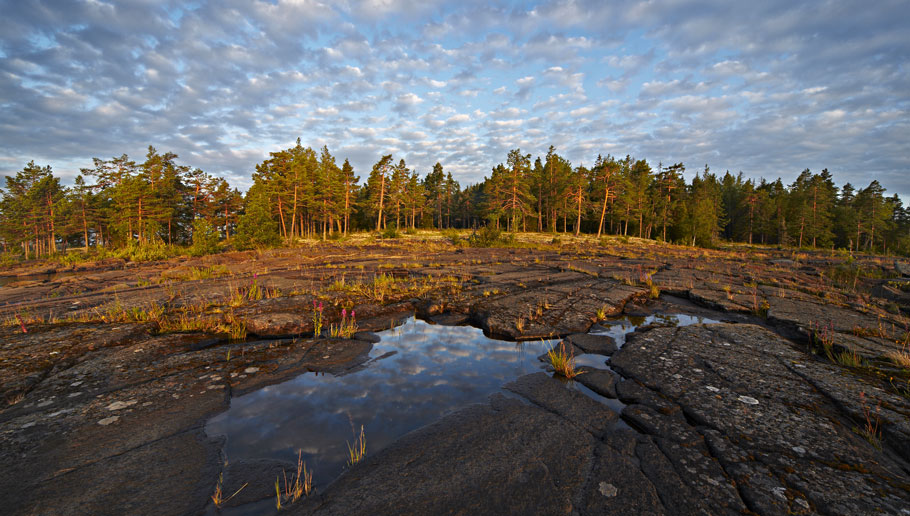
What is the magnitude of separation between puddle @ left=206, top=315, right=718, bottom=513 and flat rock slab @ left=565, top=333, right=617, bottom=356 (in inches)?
10.7

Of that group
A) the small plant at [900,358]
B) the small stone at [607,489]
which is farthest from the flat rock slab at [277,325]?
the small plant at [900,358]

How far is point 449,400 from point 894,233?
106 m

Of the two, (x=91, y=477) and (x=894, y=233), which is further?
(x=894, y=233)

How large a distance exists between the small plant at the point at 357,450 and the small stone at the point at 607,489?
226 cm

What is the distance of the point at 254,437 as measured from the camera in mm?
3525

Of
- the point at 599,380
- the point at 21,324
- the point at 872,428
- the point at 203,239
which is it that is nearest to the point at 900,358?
the point at 872,428

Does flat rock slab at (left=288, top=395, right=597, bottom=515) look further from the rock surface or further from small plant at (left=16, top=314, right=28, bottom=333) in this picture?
small plant at (left=16, top=314, right=28, bottom=333)

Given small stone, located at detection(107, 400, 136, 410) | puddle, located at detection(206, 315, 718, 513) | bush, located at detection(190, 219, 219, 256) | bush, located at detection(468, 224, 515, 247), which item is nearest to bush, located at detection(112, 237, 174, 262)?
bush, located at detection(190, 219, 219, 256)

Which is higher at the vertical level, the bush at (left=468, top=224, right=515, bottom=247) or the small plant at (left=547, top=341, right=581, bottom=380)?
the bush at (left=468, top=224, right=515, bottom=247)

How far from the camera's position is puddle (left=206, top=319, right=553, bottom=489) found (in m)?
3.39

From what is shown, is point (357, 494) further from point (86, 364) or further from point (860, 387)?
point (860, 387)

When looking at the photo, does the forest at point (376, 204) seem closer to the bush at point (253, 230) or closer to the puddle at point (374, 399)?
the bush at point (253, 230)

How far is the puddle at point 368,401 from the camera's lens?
3389mm

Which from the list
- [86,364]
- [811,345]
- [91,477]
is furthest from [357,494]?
[811,345]
